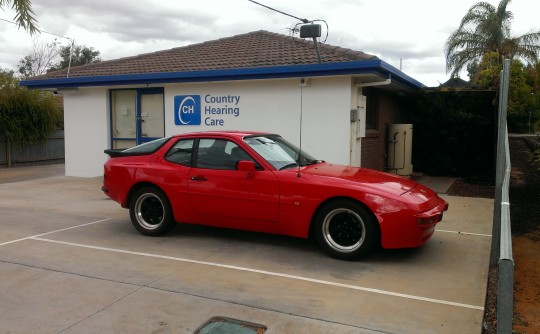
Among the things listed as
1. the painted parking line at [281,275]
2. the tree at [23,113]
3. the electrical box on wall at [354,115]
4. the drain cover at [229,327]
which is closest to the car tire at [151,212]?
the painted parking line at [281,275]

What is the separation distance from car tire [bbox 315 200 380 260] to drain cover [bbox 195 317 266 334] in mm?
1932

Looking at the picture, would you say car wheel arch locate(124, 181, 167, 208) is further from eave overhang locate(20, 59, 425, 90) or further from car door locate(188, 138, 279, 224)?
eave overhang locate(20, 59, 425, 90)

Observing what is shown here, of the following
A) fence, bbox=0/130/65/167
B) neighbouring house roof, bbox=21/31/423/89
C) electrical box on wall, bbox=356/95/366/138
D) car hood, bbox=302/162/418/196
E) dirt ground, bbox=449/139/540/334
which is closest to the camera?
dirt ground, bbox=449/139/540/334

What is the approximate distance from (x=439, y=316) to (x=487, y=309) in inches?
23.8

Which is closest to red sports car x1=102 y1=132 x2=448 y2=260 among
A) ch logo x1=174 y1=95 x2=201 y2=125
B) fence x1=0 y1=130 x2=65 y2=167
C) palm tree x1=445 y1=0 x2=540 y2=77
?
ch logo x1=174 y1=95 x2=201 y2=125

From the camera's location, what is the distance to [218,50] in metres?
13.9

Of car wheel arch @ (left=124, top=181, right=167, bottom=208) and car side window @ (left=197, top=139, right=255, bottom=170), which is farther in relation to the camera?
car wheel arch @ (left=124, top=181, right=167, bottom=208)

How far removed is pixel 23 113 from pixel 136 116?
8.02 meters

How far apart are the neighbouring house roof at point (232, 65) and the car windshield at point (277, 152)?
345 cm

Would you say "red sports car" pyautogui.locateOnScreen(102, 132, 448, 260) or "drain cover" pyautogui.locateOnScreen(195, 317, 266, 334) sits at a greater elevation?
"red sports car" pyautogui.locateOnScreen(102, 132, 448, 260)

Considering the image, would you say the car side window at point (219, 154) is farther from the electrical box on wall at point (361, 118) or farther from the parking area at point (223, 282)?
the electrical box on wall at point (361, 118)

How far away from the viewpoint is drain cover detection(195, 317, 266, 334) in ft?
12.6

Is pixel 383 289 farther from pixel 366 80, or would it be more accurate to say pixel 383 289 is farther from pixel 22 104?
pixel 22 104

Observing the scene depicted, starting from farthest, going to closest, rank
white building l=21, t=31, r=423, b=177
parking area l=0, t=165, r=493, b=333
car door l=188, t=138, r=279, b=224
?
white building l=21, t=31, r=423, b=177 → car door l=188, t=138, r=279, b=224 → parking area l=0, t=165, r=493, b=333
